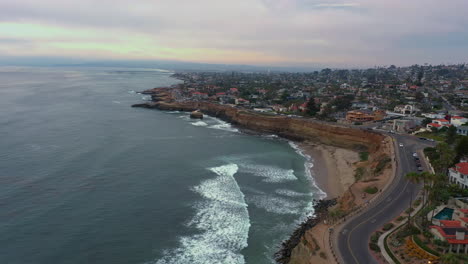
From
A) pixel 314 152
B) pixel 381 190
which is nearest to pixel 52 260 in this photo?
pixel 381 190

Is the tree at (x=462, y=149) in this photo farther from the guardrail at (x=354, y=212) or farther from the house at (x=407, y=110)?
the house at (x=407, y=110)

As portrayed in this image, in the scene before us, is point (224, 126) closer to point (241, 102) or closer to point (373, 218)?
point (241, 102)

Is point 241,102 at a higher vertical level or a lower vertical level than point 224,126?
higher

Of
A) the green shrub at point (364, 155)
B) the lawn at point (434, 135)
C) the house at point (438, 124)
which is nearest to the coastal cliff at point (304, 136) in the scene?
the green shrub at point (364, 155)

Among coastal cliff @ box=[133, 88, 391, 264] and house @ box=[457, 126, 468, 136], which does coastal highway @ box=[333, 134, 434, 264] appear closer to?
coastal cliff @ box=[133, 88, 391, 264]

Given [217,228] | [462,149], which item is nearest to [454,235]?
[217,228]

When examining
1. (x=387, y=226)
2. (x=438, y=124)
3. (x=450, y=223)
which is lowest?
(x=387, y=226)
